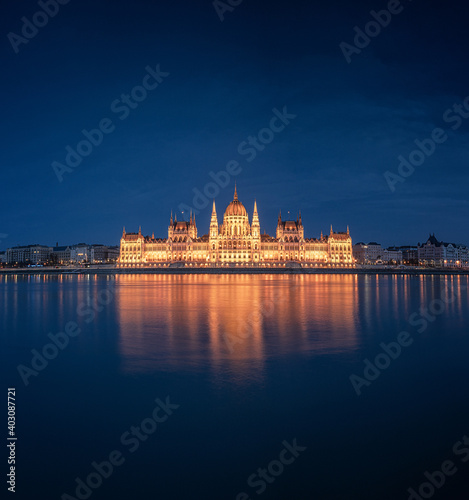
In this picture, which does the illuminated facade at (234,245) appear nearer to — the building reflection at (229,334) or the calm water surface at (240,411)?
the building reflection at (229,334)

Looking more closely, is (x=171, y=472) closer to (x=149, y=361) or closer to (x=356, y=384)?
(x=356, y=384)

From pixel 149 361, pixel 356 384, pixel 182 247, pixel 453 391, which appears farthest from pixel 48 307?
pixel 182 247

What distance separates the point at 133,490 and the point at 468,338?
1346 cm

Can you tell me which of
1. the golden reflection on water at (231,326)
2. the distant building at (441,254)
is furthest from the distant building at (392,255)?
the golden reflection on water at (231,326)

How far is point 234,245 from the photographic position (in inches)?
5118

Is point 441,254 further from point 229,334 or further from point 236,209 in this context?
point 229,334

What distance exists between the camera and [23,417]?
793 centimetres

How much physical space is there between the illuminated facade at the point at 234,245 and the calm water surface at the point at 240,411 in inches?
4344

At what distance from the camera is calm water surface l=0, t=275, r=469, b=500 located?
587 centimetres

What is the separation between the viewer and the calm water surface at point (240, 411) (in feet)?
19.2

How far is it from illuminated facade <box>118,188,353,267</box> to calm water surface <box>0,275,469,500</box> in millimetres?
110331

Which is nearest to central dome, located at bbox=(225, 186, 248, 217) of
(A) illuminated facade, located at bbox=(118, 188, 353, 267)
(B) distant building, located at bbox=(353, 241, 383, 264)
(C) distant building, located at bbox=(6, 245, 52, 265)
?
(A) illuminated facade, located at bbox=(118, 188, 353, 267)

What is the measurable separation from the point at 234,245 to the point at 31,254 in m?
88.8

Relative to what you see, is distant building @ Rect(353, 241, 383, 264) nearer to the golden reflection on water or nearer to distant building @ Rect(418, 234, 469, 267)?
distant building @ Rect(418, 234, 469, 267)
